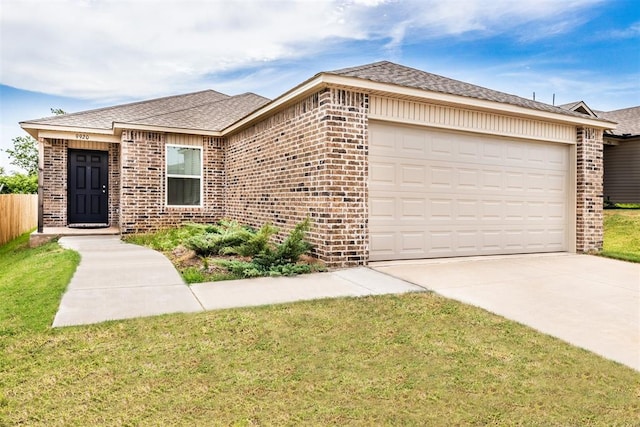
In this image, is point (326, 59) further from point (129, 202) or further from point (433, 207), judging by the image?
point (433, 207)

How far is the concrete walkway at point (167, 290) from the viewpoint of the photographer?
4.50 m

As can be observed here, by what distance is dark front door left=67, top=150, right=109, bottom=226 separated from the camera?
12812mm

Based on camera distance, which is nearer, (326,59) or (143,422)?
(143,422)

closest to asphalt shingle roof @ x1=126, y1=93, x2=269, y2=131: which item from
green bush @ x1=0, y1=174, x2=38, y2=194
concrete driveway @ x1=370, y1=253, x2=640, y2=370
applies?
concrete driveway @ x1=370, y1=253, x2=640, y2=370

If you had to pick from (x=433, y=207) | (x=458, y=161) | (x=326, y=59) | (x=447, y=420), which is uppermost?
(x=326, y=59)

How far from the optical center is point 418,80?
8.17 metres

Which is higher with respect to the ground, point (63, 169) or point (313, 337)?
point (63, 169)

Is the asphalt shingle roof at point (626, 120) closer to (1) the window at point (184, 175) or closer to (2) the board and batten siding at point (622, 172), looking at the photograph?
(2) the board and batten siding at point (622, 172)

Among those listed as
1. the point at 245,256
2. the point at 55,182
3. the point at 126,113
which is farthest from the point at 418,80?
the point at 55,182

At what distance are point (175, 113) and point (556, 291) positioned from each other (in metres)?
10.9

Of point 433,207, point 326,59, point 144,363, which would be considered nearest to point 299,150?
point 433,207

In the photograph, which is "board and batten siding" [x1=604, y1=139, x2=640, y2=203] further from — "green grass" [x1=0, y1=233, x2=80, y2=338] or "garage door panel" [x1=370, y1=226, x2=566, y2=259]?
"green grass" [x1=0, y1=233, x2=80, y2=338]

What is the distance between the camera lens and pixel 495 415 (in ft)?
8.63

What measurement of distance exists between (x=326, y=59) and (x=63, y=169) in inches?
454
